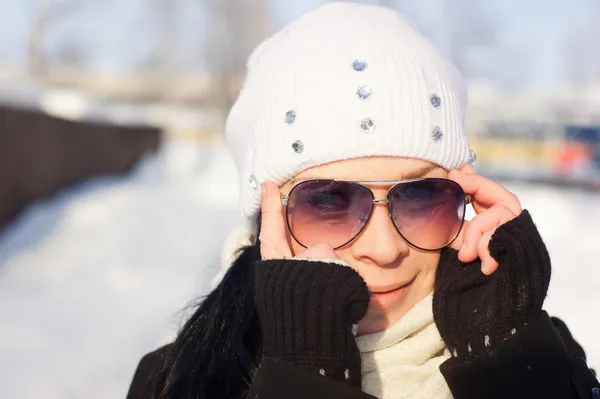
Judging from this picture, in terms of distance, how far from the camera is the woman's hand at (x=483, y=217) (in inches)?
66.3

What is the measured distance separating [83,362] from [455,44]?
67.4 feet

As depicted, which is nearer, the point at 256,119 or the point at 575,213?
the point at 256,119

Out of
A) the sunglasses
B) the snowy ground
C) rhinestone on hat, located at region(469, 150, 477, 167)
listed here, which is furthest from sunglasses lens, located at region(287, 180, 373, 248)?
the snowy ground

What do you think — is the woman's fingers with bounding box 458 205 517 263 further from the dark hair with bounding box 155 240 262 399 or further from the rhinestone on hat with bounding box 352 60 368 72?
the dark hair with bounding box 155 240 262 399

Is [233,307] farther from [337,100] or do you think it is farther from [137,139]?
[137,139]

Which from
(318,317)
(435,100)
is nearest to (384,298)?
(318,317)

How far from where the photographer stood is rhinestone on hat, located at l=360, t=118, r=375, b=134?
163 centimetres

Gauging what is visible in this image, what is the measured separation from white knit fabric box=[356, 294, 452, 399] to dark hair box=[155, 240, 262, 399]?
1.13 feet

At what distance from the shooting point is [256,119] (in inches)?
72.2

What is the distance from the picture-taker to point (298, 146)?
1.67 meters

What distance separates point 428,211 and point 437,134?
0.71ft

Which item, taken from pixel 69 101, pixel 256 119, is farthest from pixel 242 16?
pixel 256 119

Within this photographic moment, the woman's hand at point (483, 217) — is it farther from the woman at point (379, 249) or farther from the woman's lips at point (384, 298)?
the woman's lips at point (384, 298)

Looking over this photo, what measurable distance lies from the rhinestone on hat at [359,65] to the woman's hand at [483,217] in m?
0.40
